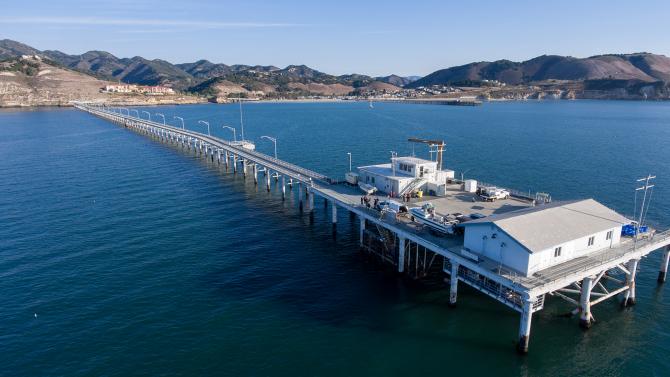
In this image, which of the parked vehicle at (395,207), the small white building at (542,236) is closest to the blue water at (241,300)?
the small white building at (542,236)

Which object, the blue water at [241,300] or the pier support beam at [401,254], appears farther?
the pier support beam at [401,254]

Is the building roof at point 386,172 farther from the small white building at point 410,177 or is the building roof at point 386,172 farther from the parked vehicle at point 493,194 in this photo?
the parked vehicle at point 493,194

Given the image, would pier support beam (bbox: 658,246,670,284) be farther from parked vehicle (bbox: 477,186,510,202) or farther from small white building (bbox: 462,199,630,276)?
parked vehicle (bbox: 477,186,510,202)

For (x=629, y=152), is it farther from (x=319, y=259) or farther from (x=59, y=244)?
(x=59, y=244)

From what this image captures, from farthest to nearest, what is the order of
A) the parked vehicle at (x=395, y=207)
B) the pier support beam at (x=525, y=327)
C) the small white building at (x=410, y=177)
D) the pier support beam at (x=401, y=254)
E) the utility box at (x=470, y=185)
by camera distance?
the utility box at (x=470, y=185) < the small white building at (x=410, y=177) < the parked vehicle at (x=395, y=207) < the pier support beam at (x=401, y=254) < the pier support beam at (x=525, y=327)

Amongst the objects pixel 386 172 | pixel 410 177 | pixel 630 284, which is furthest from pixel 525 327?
pixel 386 172
